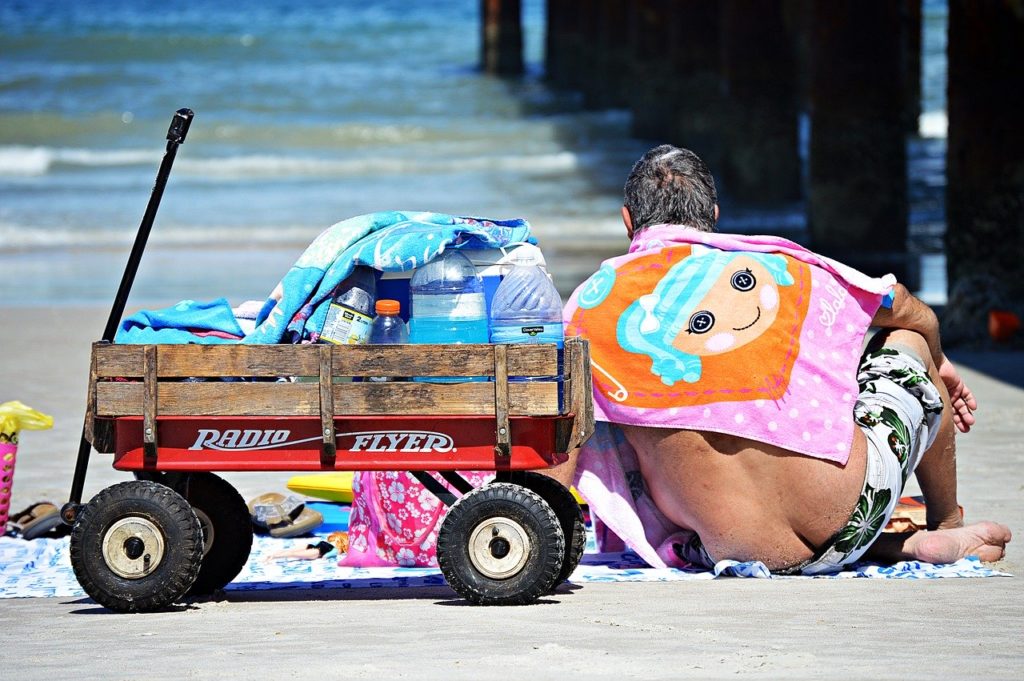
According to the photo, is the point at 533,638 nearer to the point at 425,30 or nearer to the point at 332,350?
the point at 332,350

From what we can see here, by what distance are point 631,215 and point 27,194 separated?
17.5 meters

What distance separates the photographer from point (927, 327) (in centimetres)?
436

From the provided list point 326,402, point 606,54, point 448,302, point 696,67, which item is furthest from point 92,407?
point 606,54

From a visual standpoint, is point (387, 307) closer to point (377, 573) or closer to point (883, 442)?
point (377, 573)

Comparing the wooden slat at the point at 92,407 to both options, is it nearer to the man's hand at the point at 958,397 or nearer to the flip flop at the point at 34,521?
the flip flop at the point at 34,521

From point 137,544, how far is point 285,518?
1.18 m

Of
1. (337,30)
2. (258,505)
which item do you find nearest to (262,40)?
(337,30)

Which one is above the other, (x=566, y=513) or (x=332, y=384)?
(x=332, y=384)

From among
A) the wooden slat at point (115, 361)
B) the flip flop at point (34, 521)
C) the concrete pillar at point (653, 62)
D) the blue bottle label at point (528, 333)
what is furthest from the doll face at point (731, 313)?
the concrete pillar at point (653, 62)

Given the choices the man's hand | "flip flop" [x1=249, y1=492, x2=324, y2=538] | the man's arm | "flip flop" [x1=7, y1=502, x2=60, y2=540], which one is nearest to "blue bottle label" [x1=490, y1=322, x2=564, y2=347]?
the man's arm

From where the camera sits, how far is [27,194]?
20.6 metres

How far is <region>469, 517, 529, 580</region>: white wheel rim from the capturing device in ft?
12.6

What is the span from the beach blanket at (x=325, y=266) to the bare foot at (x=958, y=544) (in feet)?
4.28

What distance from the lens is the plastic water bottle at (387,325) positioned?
400 cm
